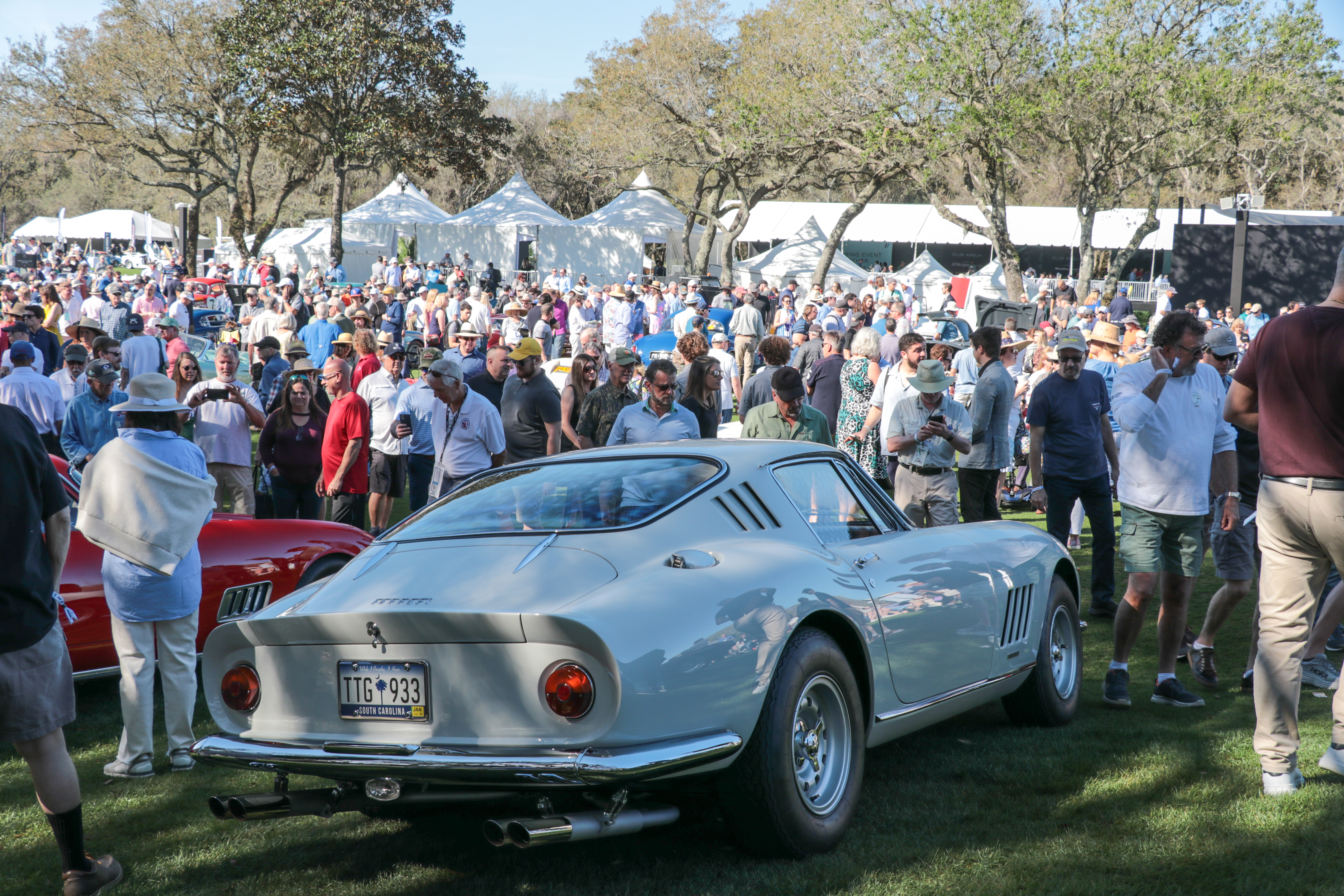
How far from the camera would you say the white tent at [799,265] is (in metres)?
41.1

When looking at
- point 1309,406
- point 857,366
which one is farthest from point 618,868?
point 857,366

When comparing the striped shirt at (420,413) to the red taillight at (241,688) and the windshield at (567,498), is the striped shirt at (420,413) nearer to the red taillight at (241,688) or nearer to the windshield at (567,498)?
the windshield at (567,498)

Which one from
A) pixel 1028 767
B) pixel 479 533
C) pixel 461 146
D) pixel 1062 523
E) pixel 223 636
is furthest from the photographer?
pixel 461 146

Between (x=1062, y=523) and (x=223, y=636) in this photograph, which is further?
(x=1062, y=523)

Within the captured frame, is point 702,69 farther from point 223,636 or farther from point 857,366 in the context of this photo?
point 223,636

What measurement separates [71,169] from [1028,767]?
9945cm

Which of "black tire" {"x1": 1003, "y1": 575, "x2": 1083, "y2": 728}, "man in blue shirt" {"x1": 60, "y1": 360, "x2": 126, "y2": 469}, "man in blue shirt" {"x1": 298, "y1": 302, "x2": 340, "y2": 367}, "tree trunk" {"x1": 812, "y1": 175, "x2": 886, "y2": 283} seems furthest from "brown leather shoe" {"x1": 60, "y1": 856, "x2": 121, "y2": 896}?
"tree trunk" {"x1": 812, "y1": 175, "x2": 886, "y2": 283}

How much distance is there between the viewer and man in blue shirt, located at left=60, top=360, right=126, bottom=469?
9188 millimetres

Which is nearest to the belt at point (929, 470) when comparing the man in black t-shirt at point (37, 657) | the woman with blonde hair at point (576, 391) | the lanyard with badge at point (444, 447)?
the woman with blonde hair at point (576, 391)

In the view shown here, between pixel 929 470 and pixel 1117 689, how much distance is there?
7.72ft

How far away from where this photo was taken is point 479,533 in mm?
4219

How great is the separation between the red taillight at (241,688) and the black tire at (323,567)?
2.66m

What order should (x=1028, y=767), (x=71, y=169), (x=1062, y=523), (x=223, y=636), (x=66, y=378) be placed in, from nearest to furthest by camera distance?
(x=223, y=636) → (x=1028, y=767) → (x=1062, y=523) → (x=66, y=378) → (x=71, y=169)

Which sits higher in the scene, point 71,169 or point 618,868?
point 71,169
